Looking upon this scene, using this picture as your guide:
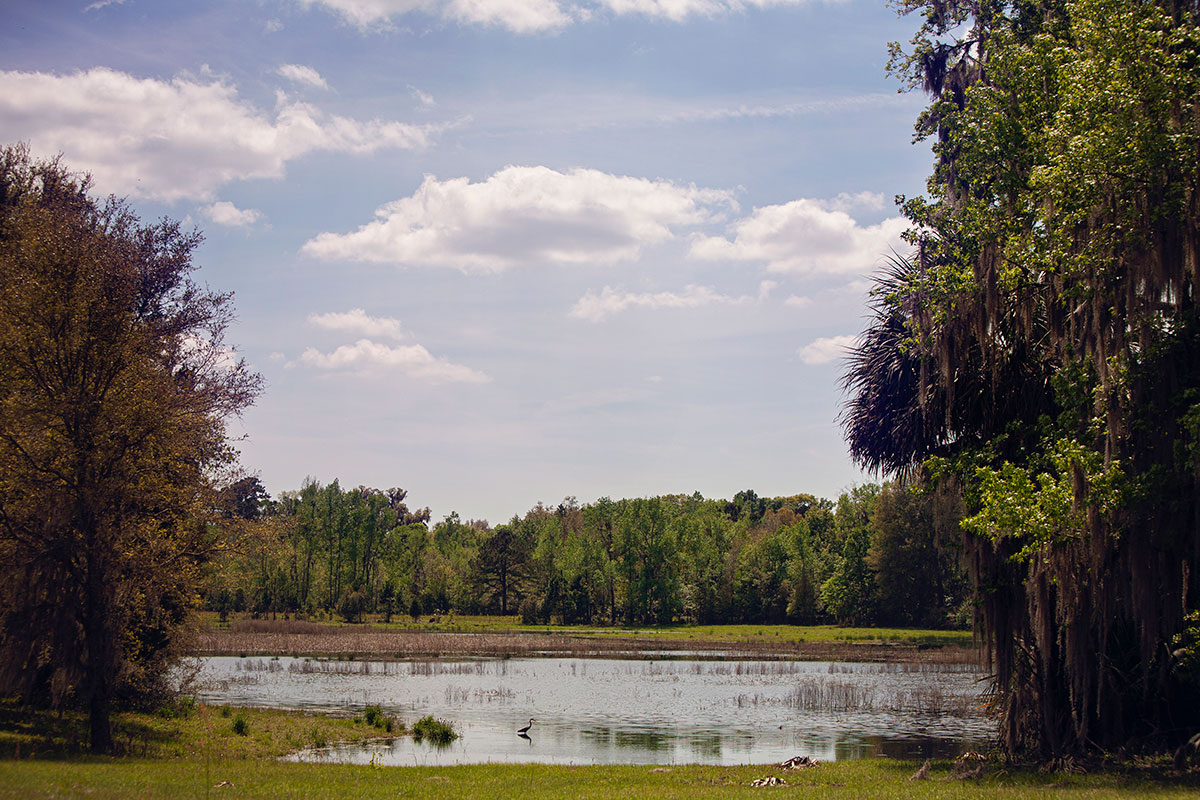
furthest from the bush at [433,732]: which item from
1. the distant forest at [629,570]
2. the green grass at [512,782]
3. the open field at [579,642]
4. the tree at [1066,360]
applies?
the distant forest at [629,570]

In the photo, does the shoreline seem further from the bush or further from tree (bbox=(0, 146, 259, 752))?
tree (bbox=(0, 146, 259, 752))

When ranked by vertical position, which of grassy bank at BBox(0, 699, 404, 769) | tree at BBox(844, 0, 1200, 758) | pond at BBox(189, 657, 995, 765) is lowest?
pond at BBox(189, 657, 995, 765)

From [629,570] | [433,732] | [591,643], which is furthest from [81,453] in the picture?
[629,570]

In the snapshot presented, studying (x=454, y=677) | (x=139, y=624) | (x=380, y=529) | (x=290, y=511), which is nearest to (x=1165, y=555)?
(x=139, y=624)

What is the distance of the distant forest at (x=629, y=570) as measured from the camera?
9431cm

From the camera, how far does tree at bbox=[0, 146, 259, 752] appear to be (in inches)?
778

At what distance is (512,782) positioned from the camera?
18.1m

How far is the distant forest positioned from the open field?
17.2 ft

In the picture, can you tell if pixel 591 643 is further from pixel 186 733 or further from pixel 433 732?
pixel 186 733

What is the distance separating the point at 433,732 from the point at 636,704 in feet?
39.7

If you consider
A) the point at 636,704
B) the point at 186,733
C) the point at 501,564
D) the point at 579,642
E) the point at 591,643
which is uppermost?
the point at 186,733

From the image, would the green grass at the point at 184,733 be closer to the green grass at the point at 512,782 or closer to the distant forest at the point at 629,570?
the green grass at the point at 512,782

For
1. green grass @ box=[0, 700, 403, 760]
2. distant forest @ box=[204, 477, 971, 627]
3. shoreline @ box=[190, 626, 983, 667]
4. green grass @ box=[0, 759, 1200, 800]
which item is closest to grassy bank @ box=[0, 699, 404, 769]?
green grass @ box=[0, 700, 403, 760]

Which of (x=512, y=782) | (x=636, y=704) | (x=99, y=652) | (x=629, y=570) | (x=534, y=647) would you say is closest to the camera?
(x=512, y=782)
